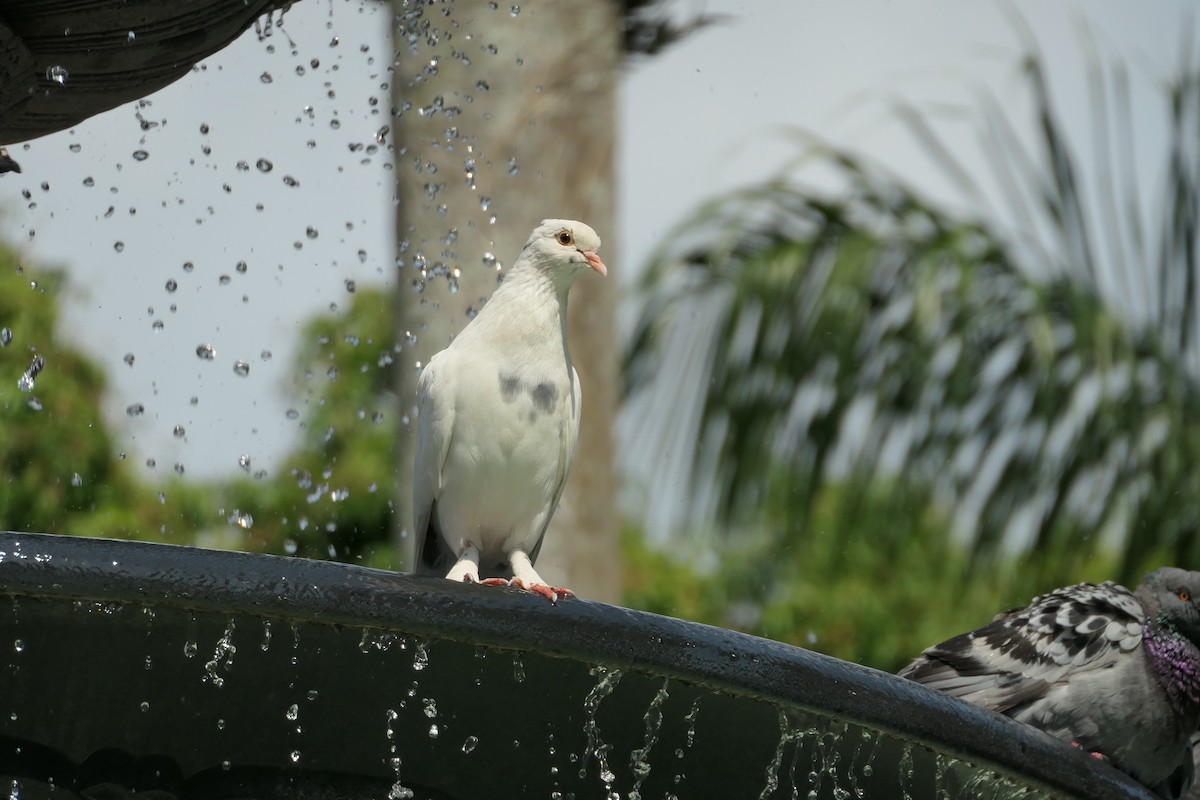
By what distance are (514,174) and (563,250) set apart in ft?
9.90

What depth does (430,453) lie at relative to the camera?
4062mm

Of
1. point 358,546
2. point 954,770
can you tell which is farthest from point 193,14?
point 358,546

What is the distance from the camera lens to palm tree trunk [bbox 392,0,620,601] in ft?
21.9

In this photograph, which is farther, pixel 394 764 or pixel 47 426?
pixel 47 426

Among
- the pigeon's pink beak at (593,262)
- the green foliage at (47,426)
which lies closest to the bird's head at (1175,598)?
the pigeon's pink beak at (593,262)

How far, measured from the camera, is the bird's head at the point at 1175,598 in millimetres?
5137

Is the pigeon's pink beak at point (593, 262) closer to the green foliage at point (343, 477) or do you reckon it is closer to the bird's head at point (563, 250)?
the bird's head at point (563, 250)

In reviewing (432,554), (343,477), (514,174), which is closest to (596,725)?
(432,554)

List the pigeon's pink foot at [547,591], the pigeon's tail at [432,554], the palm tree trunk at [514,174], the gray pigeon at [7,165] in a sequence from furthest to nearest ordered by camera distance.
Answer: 1. the palm tree trunk at [514,174]
2. the pigeon's tail at [432,554]
3. the gray pigeon at [7,165]
4. the pigeon's pink foot at [547,591]

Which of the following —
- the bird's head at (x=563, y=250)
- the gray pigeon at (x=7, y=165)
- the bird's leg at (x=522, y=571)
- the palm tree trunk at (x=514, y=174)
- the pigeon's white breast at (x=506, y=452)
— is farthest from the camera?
the palm tree trunk at (x=514, y=174)

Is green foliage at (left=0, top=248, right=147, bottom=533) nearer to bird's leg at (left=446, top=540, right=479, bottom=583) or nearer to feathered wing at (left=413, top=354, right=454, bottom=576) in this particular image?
feathered wing at (left=413, top=354, right=454, bottom=576)

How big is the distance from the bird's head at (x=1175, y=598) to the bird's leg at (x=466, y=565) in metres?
2.39

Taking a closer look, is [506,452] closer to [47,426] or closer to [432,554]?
[432,554]

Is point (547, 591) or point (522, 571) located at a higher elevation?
point (522, 571)
